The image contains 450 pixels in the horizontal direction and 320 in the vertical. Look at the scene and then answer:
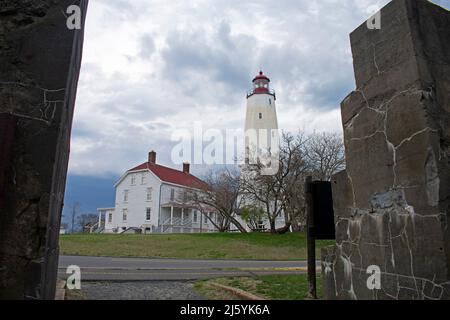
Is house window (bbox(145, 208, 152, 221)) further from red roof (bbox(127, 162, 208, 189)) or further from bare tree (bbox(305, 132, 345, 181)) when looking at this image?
bare tree (bbox(305, 132, 345, 181))

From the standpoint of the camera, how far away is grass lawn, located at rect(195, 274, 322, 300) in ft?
19.9

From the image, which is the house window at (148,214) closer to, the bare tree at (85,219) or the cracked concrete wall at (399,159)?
the bare tree at (85,219)

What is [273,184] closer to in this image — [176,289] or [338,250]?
[176,289]

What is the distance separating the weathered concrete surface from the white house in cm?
3896

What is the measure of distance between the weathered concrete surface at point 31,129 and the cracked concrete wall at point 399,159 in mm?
2845

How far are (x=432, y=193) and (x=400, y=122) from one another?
0.71 m

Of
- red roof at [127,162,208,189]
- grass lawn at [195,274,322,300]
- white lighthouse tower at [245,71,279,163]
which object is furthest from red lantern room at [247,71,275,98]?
grass lawn at [195,274,322,300]

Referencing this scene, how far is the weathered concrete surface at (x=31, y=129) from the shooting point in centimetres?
244

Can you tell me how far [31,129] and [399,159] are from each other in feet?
9.96

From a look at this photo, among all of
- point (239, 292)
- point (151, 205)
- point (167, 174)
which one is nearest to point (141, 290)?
point (239, 292)

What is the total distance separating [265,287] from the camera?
274 inches

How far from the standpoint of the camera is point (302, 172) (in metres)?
27.1

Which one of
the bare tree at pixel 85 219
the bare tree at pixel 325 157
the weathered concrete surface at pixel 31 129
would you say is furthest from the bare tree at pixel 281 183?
the bare tree at pixel 85 219
